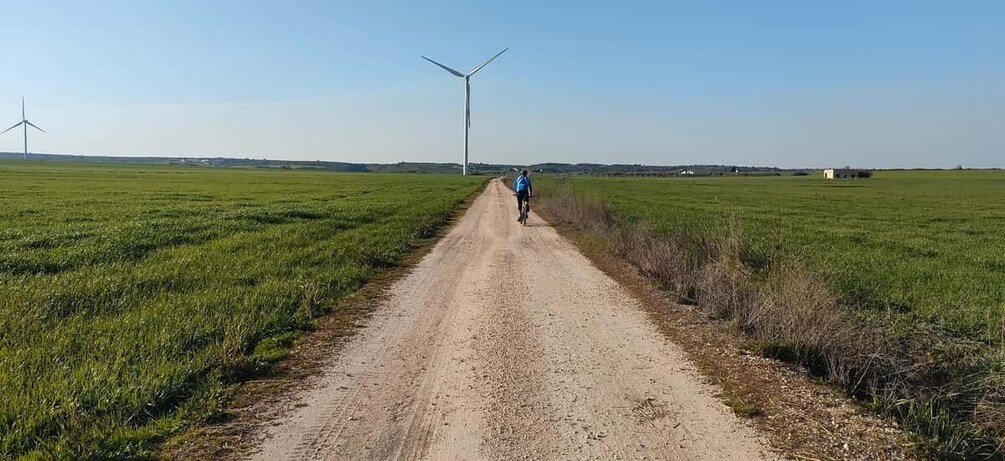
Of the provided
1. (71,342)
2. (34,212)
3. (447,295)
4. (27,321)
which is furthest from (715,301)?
(34,212)

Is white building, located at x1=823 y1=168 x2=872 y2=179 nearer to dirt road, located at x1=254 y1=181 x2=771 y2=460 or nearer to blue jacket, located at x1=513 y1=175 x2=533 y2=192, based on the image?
blue jacket, located at x1=513 y1=175 x2=533 y2=192

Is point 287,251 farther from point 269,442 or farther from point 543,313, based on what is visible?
point 269,442

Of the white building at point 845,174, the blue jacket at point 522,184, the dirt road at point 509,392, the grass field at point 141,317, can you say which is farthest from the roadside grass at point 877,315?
the white building at point 845,174

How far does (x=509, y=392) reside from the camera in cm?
579

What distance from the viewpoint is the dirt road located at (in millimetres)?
4641

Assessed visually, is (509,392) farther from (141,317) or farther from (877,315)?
(877,315)

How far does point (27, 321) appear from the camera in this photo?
7.68m

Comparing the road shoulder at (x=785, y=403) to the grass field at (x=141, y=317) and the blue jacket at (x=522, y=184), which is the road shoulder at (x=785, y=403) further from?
the blue jacket at (x=522, y=184)

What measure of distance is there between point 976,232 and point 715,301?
2475 cm

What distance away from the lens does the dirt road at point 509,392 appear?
4641mm

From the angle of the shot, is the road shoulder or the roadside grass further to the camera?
the roadside grass

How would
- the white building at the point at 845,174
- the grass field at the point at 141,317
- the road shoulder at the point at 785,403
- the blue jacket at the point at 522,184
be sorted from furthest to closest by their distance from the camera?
1. the white building at the point at 845,174
2. the blue jacket at the point at 522,184
3. the grass field at the point at 141,317
4. the road shoulder at the point at 785,403

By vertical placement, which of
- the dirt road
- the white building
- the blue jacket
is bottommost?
the dirt road

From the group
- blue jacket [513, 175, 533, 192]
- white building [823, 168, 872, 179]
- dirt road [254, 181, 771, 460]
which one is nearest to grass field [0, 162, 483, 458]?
dirt road [254, 181, 771, 460]
